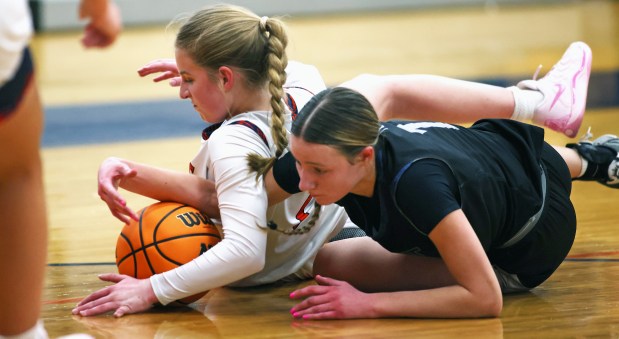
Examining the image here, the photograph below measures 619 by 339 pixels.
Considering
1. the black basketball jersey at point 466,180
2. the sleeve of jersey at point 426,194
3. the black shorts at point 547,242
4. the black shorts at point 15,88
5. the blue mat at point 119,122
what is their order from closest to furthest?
the black shorts at point 15,88
the sleeve of jersey at point 426,194
the black basketball jersey at point 466,180
the black shorts at point 547,242
the blue mat at point 119,122

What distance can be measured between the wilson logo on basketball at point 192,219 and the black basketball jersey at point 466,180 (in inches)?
20.1

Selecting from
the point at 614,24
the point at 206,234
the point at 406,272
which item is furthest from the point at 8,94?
the point at 614,24

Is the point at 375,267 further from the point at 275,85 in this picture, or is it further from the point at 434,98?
the point at 434,98

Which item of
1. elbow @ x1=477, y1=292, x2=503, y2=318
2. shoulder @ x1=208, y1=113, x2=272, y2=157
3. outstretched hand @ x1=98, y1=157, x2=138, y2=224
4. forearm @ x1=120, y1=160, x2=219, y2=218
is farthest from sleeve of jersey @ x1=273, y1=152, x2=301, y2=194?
elbow @ x1=477, y1=292, x2=503, y2=318

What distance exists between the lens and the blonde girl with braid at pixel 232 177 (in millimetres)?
2908

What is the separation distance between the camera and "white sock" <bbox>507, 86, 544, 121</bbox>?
3.71 meters

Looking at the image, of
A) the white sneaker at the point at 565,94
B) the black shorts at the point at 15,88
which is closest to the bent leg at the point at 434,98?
the white sneaker at the point at 565,94

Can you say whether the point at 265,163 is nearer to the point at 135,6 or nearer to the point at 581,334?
the point at 581,334

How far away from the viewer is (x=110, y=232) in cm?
410

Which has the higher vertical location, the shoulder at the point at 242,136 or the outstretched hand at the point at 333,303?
the shoulder at the point at 242,136

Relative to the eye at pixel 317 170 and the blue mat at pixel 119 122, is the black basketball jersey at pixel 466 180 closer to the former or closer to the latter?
the eye at pixel 317 170

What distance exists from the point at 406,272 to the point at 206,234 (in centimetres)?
66

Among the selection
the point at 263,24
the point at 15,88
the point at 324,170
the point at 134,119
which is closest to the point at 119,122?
the point at 134,119

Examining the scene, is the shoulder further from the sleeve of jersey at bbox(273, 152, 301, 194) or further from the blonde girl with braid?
the sleeve of jersey at bbox(273, 152, 301, 194)
